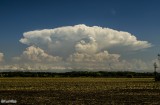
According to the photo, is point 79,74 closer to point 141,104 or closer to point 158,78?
point 158,78

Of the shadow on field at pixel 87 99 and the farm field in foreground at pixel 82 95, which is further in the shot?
the farm field in foreground at pixel 82 95

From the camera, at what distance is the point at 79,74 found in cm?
19638

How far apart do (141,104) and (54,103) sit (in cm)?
821

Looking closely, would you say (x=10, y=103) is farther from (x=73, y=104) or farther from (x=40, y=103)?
(x=73, y=104)

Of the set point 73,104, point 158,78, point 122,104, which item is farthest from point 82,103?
point 158,78

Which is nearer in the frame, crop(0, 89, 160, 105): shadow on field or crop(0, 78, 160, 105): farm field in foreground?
crop(0, 89, 160, 105): shadow on field

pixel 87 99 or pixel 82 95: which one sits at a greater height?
pixel 82 95

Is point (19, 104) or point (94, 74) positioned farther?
point (94, 74)

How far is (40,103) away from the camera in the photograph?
3409 cm

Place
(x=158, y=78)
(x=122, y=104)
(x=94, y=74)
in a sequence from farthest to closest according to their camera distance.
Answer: (x=94, y=74), (x=158, y=78), (x=122, y=104)

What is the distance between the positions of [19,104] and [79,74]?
164 metres

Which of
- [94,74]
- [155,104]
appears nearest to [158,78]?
[155,104]

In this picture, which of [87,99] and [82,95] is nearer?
[87,99]

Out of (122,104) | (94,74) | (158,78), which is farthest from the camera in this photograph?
(94,74)
